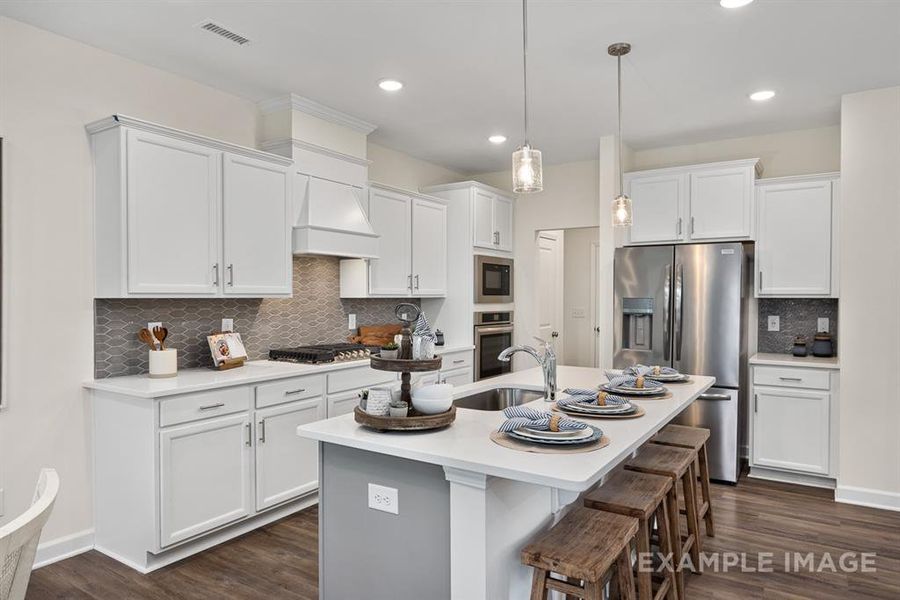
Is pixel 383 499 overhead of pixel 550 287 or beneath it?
beneath

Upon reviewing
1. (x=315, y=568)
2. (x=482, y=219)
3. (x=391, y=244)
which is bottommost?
(x=315, y=568)

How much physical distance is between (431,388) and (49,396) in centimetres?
216

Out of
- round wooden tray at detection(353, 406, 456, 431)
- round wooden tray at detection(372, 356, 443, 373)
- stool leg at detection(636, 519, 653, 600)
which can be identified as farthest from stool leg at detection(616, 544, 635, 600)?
round wooden tray at detection(372, 356, 443, 373)

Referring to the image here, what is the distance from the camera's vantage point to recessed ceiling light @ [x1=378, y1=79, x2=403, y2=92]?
3.56 m

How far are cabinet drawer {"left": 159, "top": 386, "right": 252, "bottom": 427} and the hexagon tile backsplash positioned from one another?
22.4 inches

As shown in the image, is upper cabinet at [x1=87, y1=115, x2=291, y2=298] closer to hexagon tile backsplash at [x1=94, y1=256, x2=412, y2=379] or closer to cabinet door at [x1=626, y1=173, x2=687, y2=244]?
hexagon tile backsplash at [x1=94, y1=256, x2=412, y2=379]

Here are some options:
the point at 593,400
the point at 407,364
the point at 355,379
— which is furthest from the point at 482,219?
the point at 407,364

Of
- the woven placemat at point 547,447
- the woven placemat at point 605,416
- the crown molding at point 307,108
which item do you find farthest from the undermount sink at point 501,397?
the crown molding at point 307,108

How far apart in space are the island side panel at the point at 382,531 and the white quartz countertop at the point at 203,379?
1.11 metres

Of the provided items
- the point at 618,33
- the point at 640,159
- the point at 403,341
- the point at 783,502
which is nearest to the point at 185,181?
the point at 403,341

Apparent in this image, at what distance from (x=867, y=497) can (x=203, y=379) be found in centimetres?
418

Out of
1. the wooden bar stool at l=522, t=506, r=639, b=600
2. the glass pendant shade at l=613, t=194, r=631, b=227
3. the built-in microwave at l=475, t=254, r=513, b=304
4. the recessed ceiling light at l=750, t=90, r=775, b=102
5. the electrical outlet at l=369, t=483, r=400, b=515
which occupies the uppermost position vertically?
the recessed ceiling light at l=750, t=90, r=775, b=102

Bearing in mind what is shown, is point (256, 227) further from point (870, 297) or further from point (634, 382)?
point (870, 297)

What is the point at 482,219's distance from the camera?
5422mm
